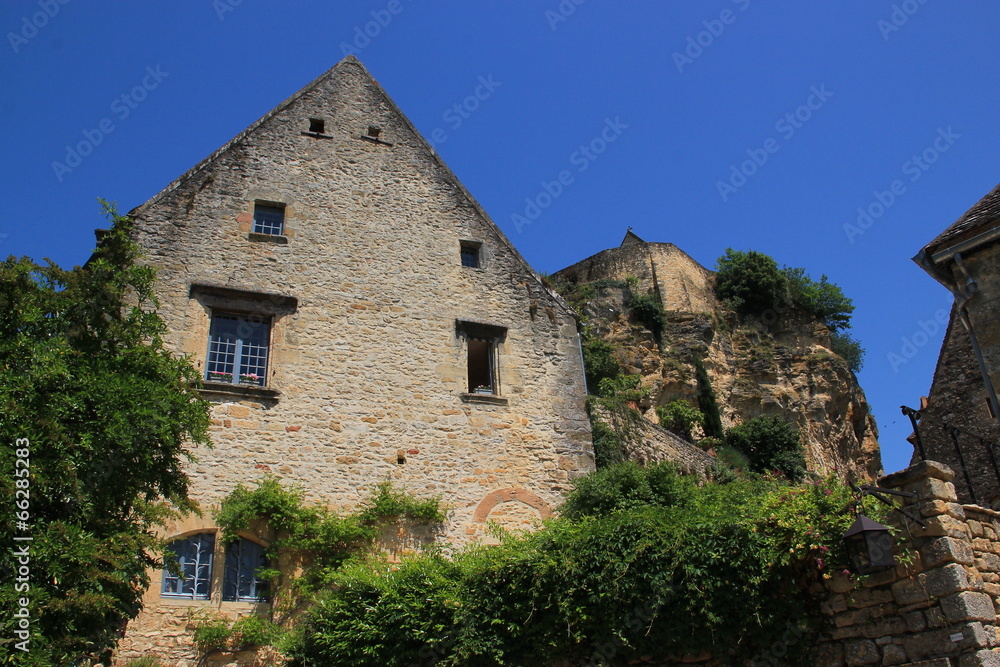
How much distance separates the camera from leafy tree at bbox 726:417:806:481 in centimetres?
2313

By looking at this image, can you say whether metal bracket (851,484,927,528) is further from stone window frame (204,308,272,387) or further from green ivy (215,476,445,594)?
stone window frame (204,308,272,387)

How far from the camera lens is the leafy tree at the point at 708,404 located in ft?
83.1

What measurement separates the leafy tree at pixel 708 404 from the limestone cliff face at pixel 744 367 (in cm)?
24

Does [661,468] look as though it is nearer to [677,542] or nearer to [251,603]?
[677,542]

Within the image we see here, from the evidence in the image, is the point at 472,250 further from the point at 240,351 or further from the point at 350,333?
the point at 240,351

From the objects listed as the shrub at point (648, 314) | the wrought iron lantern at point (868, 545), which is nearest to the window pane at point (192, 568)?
the wrought iron lantern at point (868, 545)

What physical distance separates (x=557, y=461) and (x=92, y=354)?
6.81m

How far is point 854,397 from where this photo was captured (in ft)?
98.1

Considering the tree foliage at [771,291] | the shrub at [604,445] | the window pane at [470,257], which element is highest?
the tree foliage at [771,291]

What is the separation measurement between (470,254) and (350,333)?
277 centimetres

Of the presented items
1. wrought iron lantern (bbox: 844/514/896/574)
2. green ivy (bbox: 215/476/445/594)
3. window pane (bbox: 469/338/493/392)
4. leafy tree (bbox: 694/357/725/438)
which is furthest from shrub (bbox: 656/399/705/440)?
wrought iron lantern (bbox: 844/514/896/574)

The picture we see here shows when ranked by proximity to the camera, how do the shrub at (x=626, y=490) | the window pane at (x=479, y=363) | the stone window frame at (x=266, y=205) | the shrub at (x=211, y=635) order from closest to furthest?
1. the shrub at (x=211, y=635)
2. the shrub at (x=626, y=490)
3. the stone window frame at (x=266, y=205)
4. the window pane at (x=479, y=363)

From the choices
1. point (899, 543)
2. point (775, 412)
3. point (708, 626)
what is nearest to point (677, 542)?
point (708, 626)
